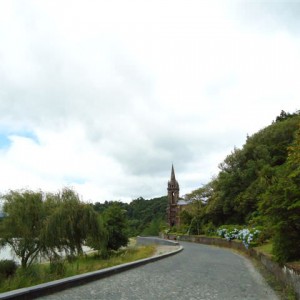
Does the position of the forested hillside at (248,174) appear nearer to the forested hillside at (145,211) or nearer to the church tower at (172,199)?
the church tower at (172,199)

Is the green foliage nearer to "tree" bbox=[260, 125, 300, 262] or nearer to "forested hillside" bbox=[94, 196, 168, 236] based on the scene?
"tree" bbox=[260, 125, 300, 262]

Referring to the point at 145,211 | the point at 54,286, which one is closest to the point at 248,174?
the point at 54,286

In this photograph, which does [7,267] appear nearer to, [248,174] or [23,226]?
[23,226]

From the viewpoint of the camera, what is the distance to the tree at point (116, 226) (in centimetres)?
3108

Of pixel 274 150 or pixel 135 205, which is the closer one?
pixel 274 150

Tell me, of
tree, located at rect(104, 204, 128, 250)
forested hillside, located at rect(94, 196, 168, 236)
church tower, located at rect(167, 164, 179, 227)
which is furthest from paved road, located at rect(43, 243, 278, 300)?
forested hillside, located at rect(94, 196, 168, 236)

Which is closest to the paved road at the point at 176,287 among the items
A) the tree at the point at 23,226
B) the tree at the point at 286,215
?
the tree at the point at 286,215

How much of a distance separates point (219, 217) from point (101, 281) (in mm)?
37913

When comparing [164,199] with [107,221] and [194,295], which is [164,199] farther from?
[194,295]

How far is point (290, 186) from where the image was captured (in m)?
10.5

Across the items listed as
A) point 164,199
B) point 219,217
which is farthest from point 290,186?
point 164,199

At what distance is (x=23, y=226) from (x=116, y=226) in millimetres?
11107

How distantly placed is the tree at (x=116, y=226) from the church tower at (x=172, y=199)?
6847 centimetres

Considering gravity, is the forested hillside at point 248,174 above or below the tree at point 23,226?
above
